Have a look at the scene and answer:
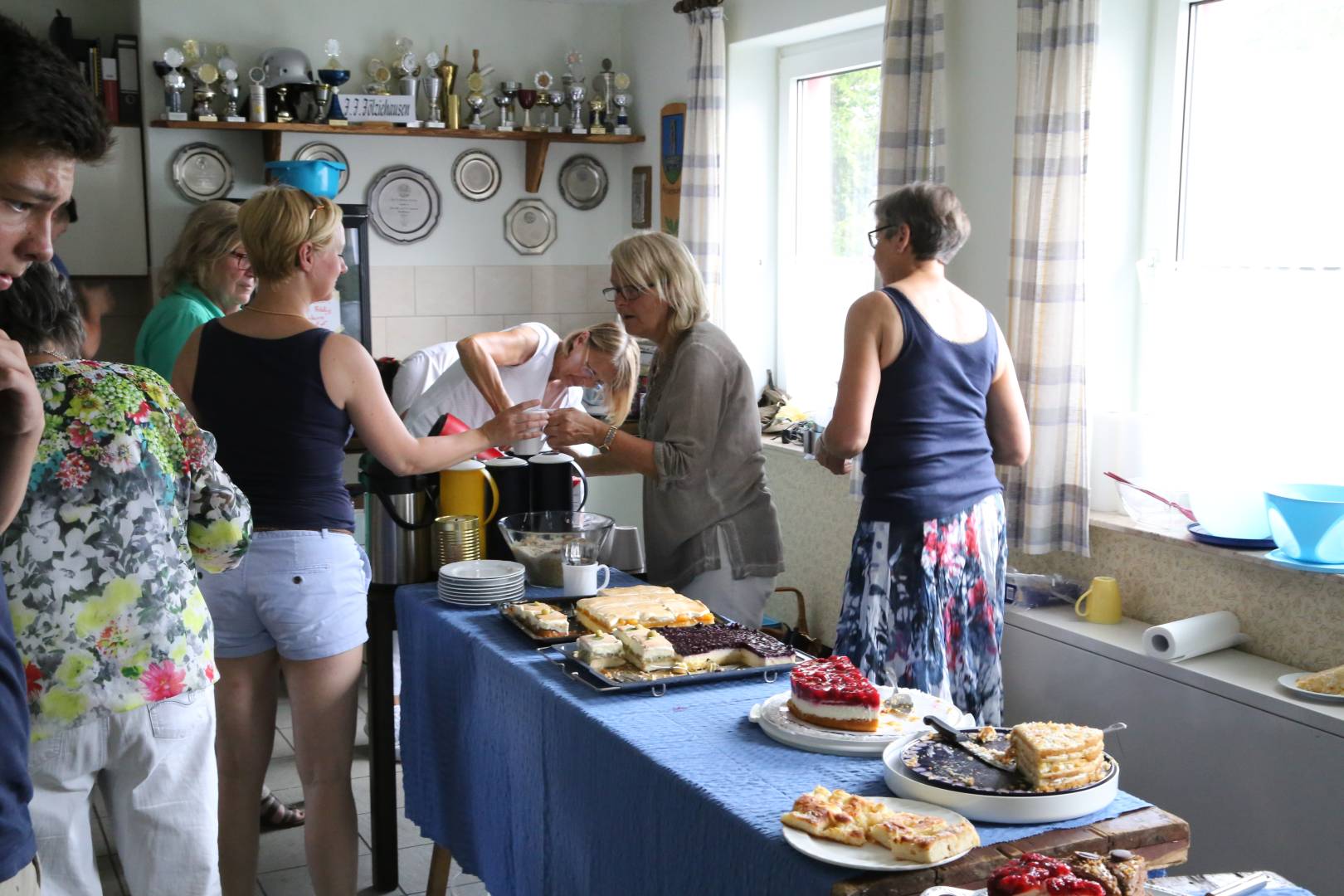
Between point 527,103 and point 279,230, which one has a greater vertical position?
point 527,103

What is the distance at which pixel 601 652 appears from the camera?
6.70 feet

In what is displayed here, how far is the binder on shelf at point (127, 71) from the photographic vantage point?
5.09m

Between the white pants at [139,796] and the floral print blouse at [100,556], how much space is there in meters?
0.04

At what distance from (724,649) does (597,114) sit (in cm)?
403

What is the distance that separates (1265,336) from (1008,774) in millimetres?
2072

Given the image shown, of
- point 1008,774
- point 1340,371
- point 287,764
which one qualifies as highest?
point 1340,371

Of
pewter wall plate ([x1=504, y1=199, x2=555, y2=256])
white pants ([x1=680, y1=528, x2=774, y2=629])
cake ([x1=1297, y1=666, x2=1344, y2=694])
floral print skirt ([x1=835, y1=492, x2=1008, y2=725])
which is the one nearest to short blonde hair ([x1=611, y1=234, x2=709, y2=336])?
white pants ([x1=680, y1=528, x2=774, y2=629])

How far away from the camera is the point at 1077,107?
320cm

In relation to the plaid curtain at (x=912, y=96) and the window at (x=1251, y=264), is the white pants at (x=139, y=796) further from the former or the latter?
the plaid curtain at (x=912, y=96)

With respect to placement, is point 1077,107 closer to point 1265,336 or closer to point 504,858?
point 1265,336

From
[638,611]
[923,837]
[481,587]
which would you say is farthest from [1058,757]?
[481,587]

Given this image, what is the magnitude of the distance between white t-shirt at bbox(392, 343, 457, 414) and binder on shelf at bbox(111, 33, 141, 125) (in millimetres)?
2039

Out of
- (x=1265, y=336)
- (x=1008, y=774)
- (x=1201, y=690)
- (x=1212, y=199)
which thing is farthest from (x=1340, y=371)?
(x=1008, y=774)

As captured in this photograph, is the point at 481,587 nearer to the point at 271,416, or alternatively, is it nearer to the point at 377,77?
the point at 271,416
